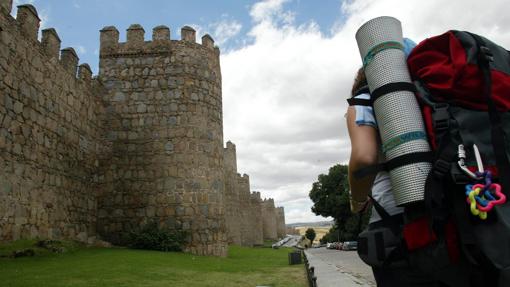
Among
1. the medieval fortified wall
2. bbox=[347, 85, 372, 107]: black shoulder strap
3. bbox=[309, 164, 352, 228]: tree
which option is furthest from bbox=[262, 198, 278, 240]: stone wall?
bbox=[347, 85, 372, 107]: black shoulder strap

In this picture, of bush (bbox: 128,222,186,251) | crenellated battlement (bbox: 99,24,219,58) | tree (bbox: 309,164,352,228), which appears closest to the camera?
bush (bbox: 128,222,186,251)

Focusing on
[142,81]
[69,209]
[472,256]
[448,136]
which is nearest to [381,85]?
[448,136]

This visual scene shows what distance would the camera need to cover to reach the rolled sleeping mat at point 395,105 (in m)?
1.86

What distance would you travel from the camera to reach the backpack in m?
1.56

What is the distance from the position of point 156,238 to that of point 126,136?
10.8ft

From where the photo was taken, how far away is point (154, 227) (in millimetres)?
12227

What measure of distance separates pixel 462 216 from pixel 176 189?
37.6 feet

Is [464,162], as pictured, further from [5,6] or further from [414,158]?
[5,6]

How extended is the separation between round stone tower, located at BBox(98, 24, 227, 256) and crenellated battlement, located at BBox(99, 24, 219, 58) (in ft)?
0.10

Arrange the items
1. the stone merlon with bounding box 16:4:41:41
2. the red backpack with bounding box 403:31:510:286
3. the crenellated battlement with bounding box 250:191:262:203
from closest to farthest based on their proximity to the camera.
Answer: the red backpack with bounding box 403:31:510:286, the stone merlon with bounding box 16:4:41:41, the crenellated battlement with bounding box 250:191:262:203

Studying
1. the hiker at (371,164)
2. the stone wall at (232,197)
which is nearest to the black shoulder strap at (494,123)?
the hiker at (371,164)

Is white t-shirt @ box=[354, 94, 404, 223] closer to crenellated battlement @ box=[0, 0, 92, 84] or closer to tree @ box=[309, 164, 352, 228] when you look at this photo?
crenellated battlement @ box=[0, 0, 92, 84]

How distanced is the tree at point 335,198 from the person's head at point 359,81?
38.5 meters

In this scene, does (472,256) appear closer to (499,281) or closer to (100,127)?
(499,281)
